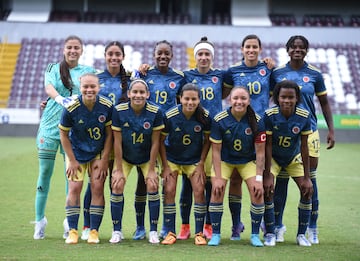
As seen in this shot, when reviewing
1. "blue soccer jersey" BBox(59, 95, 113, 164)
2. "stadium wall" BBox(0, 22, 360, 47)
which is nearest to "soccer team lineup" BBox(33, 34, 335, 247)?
"blue soccer jersey" BBox(59, 95, 113, 164)

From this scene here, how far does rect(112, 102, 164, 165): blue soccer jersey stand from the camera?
764 cm

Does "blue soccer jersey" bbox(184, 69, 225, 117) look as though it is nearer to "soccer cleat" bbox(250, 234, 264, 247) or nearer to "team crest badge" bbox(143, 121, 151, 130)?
"team crest badge" bbox(143, 121, 151, 130)

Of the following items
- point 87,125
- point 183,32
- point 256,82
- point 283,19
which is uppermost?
point 283,19

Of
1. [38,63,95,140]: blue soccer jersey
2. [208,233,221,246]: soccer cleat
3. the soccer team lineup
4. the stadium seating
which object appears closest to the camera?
[208,233,221,246]: soccer cleat

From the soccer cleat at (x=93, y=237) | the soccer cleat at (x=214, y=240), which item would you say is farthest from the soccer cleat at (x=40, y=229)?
the soccer cleat at (x=214, y=240)

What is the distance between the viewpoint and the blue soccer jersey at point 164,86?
8141 mm

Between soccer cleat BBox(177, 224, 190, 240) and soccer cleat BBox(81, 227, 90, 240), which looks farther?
soccer cleat BBox(177, 224, 190, 240)

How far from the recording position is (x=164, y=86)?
26.7ft

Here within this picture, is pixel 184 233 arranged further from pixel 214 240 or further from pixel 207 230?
pixel 214 240

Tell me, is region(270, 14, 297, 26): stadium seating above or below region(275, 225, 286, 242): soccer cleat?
above

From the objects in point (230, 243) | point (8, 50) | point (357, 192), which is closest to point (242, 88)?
point (230, 243)

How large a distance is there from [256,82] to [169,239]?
186 centimetres

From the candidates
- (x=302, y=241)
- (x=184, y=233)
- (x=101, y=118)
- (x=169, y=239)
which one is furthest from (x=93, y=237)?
(x=302, y=241)

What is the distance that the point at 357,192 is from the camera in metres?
12.6
